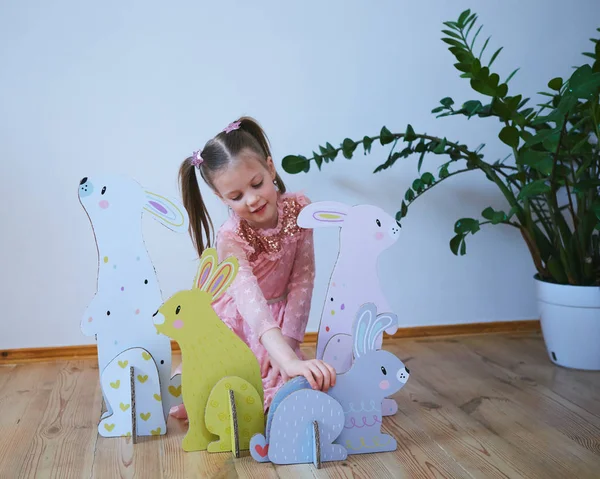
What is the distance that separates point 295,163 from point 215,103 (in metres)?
0.32

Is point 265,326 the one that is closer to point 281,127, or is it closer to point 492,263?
point 281,127

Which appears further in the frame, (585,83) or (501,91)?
(501,91)

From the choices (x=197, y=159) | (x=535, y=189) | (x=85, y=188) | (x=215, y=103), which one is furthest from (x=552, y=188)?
(x=85, y=188)

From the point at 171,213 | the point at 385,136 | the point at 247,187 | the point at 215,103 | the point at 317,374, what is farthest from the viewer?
the point at 215,103

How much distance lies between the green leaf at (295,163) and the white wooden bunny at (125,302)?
1.97 ft

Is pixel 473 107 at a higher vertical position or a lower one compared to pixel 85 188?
higher

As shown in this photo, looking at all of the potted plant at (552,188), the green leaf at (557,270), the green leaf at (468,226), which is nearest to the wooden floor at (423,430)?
the potted plant at (552,188)

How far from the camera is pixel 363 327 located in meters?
1.40

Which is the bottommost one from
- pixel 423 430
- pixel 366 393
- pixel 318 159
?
pixel 423 430

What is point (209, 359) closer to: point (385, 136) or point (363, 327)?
point (363, 327)

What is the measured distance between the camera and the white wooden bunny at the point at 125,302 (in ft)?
4.83

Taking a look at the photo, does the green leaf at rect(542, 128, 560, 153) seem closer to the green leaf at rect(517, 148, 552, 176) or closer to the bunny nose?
the green leaf at rect(517, 148, 552, 176)

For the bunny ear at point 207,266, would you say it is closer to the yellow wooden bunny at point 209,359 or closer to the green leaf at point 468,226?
the yellow wooden bunny at point 209,359

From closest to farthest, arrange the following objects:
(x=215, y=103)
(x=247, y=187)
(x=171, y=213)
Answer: (x=171, y=213) → (x=247, y=187) → (x=215, y=103)
